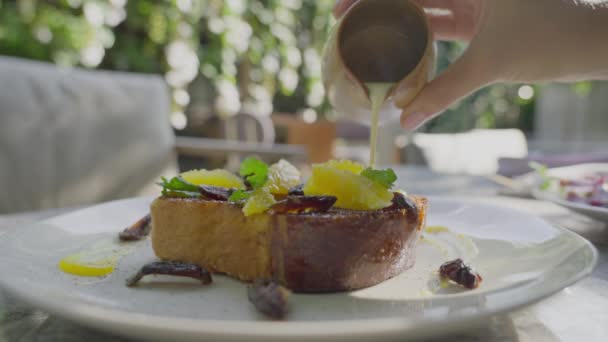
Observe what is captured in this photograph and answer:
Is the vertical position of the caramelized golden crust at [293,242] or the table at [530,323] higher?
the caramelized golden crust at [293,242]

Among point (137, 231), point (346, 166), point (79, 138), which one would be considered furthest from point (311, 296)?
point (79, 138)

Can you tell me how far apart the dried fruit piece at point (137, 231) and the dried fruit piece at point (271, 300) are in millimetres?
565

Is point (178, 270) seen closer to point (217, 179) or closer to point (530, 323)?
point (217, 179)

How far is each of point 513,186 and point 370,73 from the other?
3.70ft

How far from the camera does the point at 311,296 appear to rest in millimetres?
879

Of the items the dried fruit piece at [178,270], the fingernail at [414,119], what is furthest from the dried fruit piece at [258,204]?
the fingernail at [414,119]

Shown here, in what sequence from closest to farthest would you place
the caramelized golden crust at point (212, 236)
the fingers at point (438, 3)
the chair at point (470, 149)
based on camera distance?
the caramelized golden crust at point (212, 236) → the fingers at point (438, 3) → the chair at point (470, 149)

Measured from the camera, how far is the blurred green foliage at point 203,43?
363 centimetres

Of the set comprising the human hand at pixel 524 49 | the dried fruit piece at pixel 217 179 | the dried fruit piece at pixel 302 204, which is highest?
the human hand at pixel 524 49

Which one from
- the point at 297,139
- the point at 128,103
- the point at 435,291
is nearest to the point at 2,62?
the point at 128,103

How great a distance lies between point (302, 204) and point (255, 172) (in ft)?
0.69

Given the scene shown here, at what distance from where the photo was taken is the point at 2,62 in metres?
2.72

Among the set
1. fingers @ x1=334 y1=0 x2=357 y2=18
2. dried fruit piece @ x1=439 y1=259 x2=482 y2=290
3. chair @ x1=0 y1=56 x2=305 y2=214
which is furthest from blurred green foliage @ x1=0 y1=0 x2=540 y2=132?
dried fruit piece @ x1=439 y1=259 x2=482 y2=290

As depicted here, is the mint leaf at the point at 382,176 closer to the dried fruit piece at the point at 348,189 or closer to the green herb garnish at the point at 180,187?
the dried fruit piece at the point at 348,189
